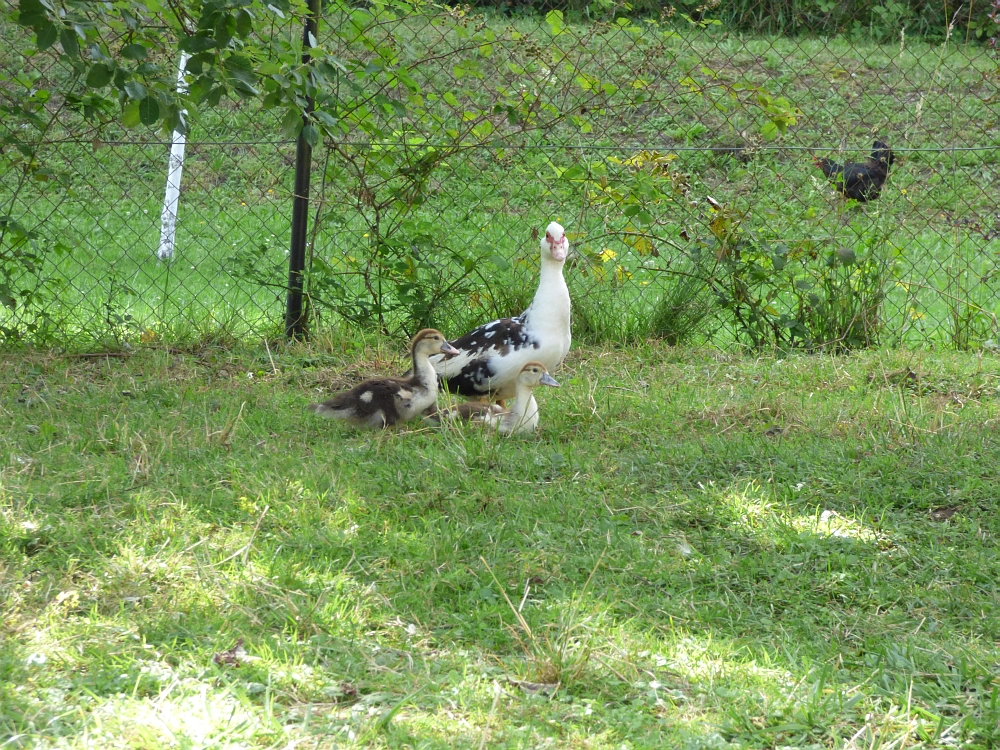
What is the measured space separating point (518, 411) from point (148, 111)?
2.01 metres

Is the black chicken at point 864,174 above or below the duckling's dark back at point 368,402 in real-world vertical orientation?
above

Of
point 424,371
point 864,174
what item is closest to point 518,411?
point 424,371

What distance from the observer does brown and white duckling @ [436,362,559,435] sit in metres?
4.87

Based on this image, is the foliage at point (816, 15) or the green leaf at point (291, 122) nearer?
the green leaf at point (291, 122)

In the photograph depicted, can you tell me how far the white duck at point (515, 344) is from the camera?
5434 mm

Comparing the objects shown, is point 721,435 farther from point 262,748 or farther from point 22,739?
point 22,739

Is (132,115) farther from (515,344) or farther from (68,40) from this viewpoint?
(515,344)

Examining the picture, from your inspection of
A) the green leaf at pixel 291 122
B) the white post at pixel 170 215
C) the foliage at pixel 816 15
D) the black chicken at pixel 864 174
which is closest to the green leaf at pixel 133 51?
the green leaf at pixel 291 122

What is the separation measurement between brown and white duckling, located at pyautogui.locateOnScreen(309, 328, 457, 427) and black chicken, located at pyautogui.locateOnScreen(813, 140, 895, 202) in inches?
119

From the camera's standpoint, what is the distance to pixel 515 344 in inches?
215

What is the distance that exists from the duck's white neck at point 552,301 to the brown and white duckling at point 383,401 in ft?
2.26

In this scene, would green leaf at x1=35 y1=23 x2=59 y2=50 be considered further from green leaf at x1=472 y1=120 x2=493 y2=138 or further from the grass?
green leaf at x1=472 y1=120 x2=493 y2=138

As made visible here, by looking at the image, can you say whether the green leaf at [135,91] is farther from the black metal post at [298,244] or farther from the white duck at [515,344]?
the black metal post at [298,244]

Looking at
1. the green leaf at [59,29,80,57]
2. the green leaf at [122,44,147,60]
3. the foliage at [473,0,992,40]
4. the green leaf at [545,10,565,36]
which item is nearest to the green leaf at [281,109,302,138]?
the green leaf at [122,44,147,60]
